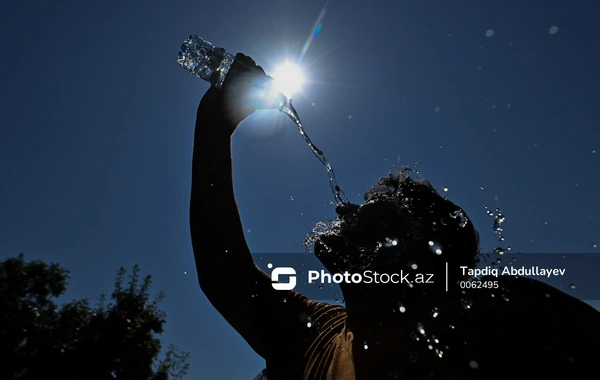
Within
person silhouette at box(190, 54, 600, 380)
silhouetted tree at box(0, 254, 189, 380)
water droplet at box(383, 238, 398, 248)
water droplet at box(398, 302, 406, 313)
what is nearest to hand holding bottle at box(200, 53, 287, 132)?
person silhouette at box(190, 54, 600, 380)

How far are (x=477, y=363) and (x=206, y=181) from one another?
1.74m

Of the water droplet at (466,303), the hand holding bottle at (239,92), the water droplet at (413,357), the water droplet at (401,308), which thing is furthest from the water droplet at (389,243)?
the hand holding bottle at (239,92)

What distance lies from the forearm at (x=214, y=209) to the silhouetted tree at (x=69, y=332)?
1946cm

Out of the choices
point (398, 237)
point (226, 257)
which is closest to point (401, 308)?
point (398, 237)

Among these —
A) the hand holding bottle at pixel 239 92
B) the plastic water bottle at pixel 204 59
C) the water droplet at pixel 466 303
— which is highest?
the plastic water bottle at pixel 204 59

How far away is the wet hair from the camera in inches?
95.0

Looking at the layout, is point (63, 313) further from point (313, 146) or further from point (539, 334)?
point (539, 334)

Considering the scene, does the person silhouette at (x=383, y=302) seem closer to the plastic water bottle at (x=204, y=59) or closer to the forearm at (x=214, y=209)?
the forearm at (x=214, y=209)

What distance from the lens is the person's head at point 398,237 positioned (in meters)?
2.38

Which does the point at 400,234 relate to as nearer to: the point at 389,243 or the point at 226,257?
the point at 389,243

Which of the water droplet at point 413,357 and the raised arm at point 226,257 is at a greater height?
the raised arm at point 226,257

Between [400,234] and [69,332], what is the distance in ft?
69.2

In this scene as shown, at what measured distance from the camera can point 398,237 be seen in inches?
96.2

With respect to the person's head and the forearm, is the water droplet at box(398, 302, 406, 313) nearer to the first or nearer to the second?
the person's head
